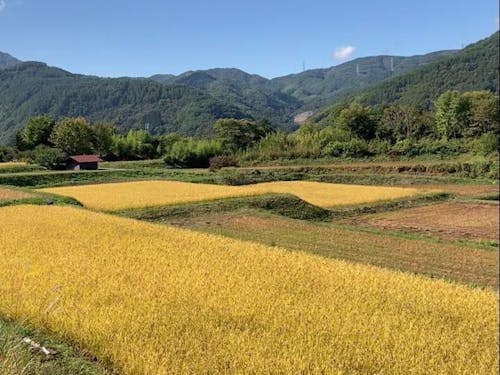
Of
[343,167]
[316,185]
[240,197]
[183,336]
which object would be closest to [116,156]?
[343,167]

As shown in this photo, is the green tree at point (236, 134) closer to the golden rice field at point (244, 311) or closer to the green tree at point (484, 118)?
the green tree at point (484, 118)

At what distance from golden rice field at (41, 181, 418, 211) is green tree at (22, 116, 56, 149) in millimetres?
45257

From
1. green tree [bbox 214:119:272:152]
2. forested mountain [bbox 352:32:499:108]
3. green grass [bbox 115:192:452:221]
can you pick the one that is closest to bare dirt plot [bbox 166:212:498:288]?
green grass [bbox 115:192:452:221]

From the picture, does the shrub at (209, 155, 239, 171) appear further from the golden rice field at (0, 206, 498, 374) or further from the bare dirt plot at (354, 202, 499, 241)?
the golden rice field at (0, 206, 498, 374)

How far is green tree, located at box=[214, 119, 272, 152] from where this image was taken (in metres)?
92.6

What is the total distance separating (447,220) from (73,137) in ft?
196

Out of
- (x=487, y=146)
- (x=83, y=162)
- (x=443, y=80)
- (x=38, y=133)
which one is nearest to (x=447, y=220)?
(x=487, y=146)

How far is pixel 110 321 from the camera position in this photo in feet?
26.1

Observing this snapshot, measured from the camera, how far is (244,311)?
866 cm

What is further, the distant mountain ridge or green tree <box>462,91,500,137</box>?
the distant mountain ridge

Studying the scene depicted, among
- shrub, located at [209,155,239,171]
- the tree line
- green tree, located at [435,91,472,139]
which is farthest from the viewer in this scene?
green tree, located at [435,91,472,139]

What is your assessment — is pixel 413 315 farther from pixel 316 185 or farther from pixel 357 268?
pixel 316 185

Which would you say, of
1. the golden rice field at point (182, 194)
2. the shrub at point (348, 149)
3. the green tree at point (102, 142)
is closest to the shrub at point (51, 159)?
the golden rice field at point (182, 194)

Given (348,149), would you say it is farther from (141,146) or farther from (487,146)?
(141,146)
